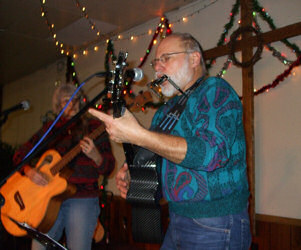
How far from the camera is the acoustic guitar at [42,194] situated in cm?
257

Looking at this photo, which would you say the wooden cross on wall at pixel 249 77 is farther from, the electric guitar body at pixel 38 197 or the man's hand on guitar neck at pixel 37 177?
the man's hand on guitar neck at pixel 37 177

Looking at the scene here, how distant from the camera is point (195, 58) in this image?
1.75 metres

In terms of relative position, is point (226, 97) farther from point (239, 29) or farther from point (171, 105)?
point (239, 29)

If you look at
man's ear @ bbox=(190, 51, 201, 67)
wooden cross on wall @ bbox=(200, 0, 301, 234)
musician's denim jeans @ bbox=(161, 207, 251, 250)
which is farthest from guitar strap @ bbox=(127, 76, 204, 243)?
wooden cross on wall @ bbox=(200, 0, 301, 234)

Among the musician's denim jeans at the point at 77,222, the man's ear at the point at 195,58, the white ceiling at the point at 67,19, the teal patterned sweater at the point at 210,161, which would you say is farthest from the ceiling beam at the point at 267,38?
the musician's denim jeans at the point at 77,222

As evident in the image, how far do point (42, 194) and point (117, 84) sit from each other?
1.91 metres

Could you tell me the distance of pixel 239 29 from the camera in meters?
3.52

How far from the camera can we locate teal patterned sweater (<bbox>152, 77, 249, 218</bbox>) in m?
1.23

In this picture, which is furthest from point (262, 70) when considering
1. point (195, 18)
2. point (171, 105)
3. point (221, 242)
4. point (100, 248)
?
point (100, 248)

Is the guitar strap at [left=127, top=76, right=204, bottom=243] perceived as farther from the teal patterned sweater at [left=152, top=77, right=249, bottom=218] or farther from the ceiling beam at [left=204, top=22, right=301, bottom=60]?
the ceiling beam at [left=204, top=22, right=301, bottom=60]

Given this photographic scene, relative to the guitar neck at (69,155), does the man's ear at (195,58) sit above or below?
above

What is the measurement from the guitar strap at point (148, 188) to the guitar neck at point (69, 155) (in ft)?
3.32

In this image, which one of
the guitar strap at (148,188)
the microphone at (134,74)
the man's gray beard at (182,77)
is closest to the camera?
the microphone at (134,74)

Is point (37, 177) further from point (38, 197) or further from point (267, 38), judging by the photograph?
point (267, 38)
